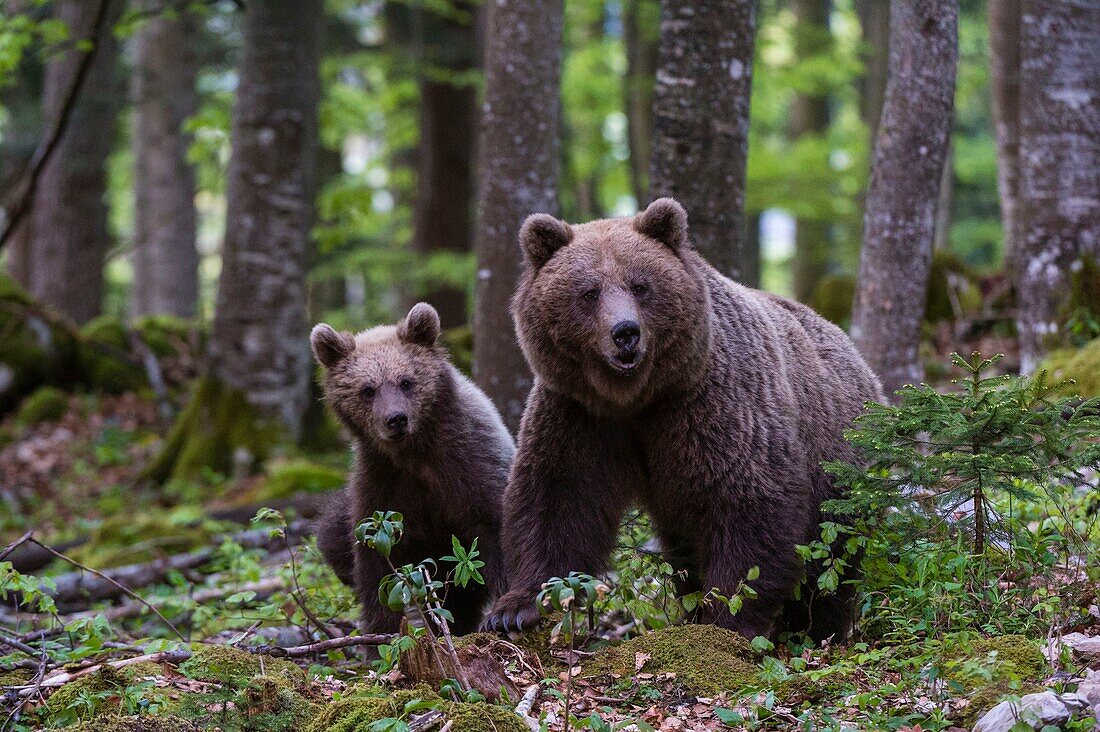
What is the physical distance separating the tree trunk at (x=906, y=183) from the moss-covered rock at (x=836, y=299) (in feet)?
18.6

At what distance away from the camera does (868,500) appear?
512 centimetres

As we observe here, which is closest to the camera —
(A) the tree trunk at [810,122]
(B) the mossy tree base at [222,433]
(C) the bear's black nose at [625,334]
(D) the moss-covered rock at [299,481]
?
(C) the bear's black nose at [625,334]

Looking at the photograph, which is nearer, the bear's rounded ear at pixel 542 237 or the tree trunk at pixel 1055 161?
the bear's rounded ear at pixel 542 237

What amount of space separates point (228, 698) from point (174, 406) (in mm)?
12331

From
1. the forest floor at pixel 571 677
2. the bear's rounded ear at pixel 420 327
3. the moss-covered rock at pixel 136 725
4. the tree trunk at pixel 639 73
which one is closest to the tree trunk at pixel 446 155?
the tree trunk at pixel 639 73

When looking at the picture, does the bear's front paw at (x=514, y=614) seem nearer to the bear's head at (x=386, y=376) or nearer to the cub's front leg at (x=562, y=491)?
the cub's front leg at (x=562, y=491)

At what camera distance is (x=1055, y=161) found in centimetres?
934

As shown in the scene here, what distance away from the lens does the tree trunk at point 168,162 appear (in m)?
22.9

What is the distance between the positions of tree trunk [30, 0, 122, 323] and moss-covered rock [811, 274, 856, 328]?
12.1 meters

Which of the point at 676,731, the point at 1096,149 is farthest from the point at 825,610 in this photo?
the point at 1096,149

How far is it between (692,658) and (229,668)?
2.05 metres

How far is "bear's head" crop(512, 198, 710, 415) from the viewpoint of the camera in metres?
5.36

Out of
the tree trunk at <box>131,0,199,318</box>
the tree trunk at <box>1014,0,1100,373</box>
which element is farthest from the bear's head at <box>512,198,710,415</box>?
the tree trunk at <box>131,0,199,318</box>

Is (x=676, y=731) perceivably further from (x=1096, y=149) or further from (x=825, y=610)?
(x=1096, y=149)
